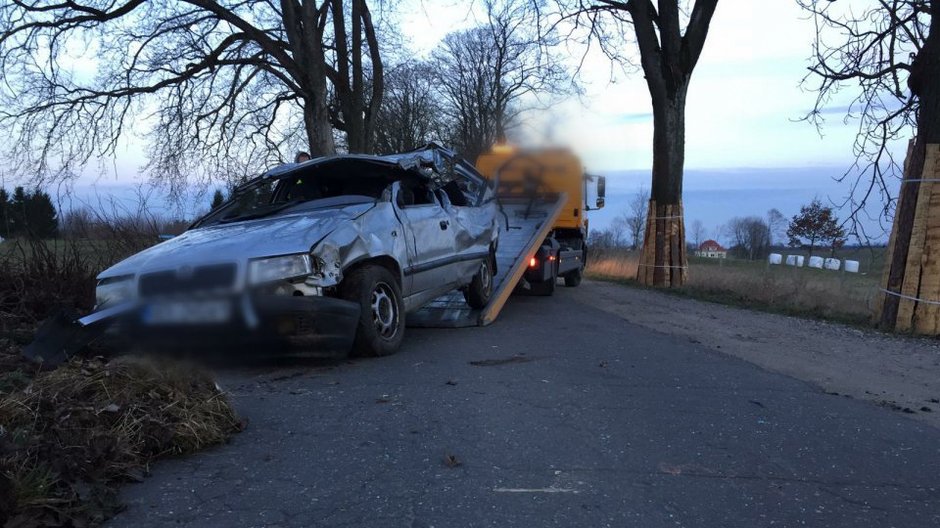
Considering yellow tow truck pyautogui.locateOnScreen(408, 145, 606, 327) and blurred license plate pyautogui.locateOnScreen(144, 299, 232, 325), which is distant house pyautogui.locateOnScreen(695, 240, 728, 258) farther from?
blurred license plate pyautogui.locateOnScreen(144, 299, 232, 325)

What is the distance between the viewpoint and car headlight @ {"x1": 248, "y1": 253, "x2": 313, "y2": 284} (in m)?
5.01

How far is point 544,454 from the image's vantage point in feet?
12.7

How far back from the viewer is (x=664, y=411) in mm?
4793

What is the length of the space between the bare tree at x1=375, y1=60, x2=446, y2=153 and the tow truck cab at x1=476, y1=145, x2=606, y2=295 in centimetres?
2342

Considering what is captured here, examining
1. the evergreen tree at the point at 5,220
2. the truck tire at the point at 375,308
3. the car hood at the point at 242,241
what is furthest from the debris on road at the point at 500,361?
the evergreen tree at the point at 5,220

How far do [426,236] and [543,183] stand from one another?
5.71 metres

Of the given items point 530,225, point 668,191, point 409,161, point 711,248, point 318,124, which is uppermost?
point 318,124

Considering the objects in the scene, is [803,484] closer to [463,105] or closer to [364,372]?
[364,372]

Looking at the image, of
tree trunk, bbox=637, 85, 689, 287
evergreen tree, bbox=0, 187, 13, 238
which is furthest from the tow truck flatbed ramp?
evergreen tree, bbox=0, 187, 13, 238

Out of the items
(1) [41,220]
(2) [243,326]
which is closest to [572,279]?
(1) [41,220]

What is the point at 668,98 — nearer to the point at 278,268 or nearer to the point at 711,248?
the point at 278,268

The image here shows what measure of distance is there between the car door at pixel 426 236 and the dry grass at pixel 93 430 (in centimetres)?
307

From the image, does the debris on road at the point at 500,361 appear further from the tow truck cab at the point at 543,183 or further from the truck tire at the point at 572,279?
the truck tire at the point at 572,279

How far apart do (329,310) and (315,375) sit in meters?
0.80
